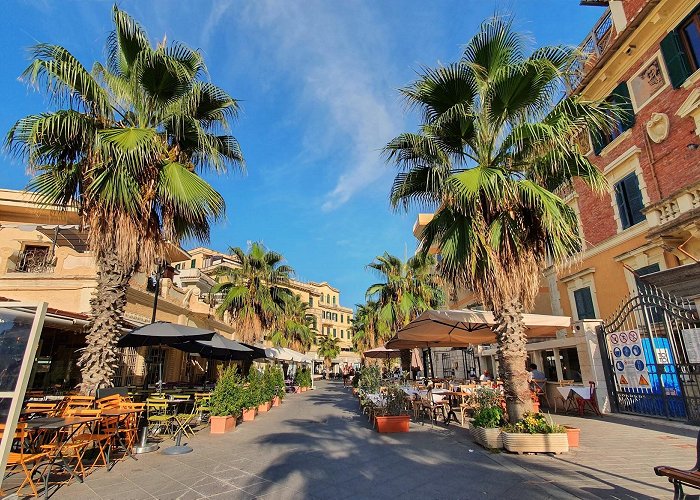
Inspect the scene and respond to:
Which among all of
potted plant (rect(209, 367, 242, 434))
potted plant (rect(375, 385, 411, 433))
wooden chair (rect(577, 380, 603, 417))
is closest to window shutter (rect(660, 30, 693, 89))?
wooden chair (rect(577, 380, 603, 417))

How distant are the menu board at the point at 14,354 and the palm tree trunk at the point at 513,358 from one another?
6797mm

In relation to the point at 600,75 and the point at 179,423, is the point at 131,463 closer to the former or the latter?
the point at 179,423

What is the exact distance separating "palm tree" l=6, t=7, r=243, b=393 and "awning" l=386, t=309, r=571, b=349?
590 cm

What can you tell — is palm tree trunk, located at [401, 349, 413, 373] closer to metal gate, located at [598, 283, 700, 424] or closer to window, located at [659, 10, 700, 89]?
metal gate, located at [598, 283, 700, 424]

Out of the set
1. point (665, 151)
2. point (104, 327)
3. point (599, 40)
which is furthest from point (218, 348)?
point (599, 40)

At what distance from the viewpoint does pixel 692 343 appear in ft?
23.5

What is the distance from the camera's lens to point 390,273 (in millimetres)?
21766

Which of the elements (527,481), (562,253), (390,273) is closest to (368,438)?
(527,481)

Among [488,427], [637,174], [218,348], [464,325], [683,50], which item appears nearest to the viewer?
[488,427]

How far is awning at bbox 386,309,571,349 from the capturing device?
8938 mm

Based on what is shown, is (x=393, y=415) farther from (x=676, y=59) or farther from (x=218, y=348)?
(x=676, y=59)

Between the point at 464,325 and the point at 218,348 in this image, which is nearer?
the point at 464,325

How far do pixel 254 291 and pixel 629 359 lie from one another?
15338 millimetres

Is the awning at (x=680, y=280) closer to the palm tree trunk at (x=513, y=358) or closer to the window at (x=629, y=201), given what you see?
the window at (x=629, y=201)
